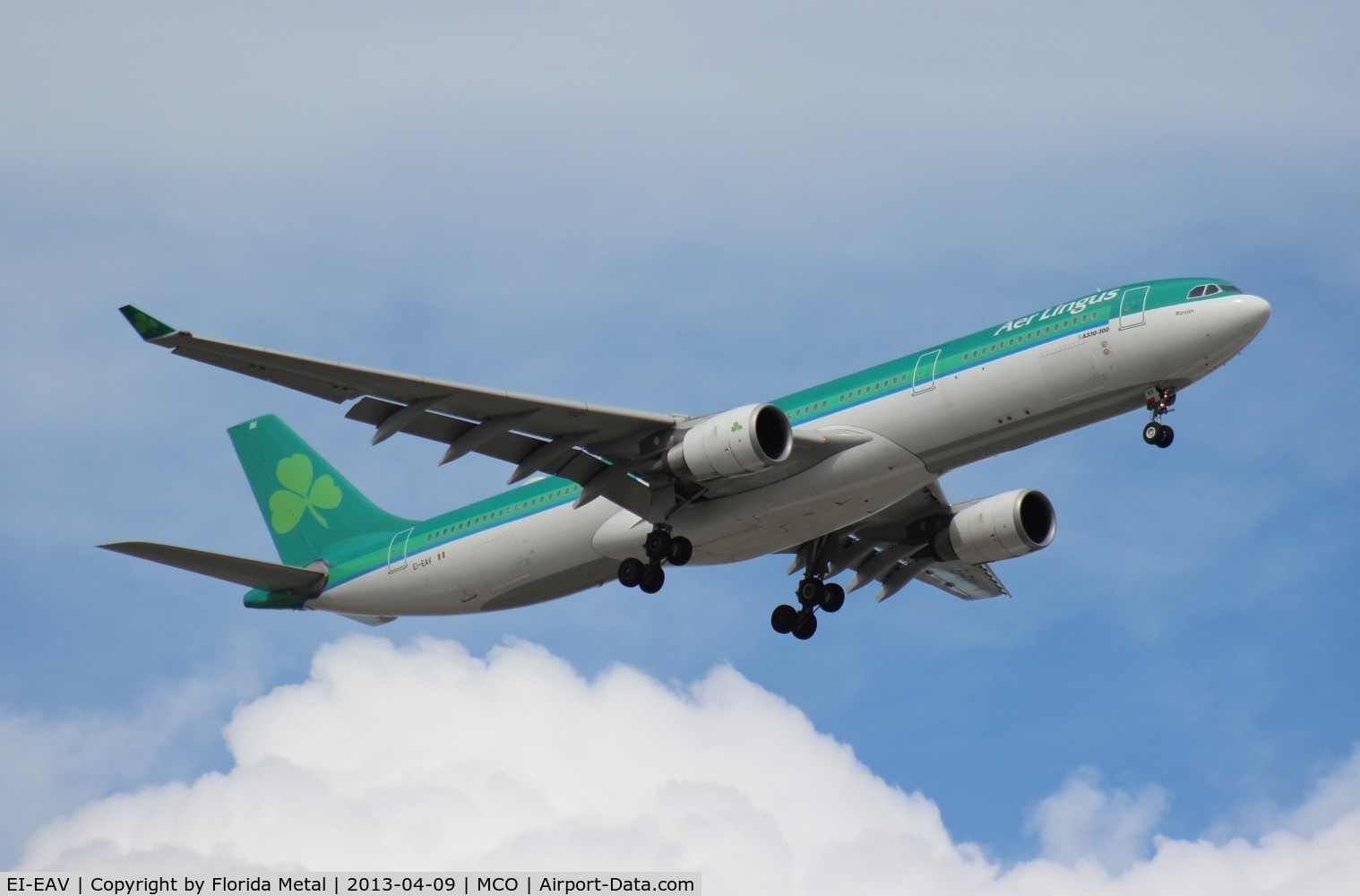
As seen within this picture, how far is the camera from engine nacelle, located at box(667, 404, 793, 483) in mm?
30078

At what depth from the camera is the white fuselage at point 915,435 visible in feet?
95.9

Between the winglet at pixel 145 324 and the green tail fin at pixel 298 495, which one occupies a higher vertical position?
the green tail fin at pixel 298 495

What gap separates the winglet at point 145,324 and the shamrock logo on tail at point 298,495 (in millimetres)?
13363

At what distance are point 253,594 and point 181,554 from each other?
504 centimetres

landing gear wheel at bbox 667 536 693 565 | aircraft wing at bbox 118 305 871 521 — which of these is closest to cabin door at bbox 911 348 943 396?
aircraft wing at bbox 118 305 871 521

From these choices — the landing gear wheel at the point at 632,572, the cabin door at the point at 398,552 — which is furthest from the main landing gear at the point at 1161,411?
the cabin door at the point at 398,552

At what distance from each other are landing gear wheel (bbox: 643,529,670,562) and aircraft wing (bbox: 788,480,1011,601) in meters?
5.83

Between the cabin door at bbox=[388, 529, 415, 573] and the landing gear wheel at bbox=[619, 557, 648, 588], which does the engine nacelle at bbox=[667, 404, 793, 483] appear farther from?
the cabin door at bbox=[388, 529, 415, 573]

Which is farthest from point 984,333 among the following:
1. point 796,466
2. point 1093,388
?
point 796,466

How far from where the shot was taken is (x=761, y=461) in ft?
98.5

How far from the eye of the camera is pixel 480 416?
31.0 m

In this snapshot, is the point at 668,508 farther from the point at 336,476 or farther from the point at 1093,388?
the point at 336,476

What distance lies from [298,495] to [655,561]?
12347 millimetres

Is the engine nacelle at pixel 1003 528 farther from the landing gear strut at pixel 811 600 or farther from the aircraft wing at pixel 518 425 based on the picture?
the aircraft wing at pixel 518 425
